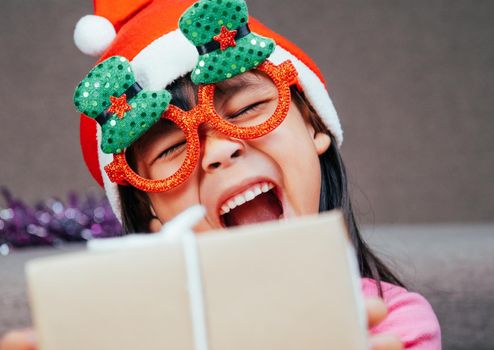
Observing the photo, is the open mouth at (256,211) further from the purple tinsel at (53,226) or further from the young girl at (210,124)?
the purple tinsel at (53,226)

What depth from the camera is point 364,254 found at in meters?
1.12

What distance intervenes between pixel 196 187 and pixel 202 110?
0.36 ft

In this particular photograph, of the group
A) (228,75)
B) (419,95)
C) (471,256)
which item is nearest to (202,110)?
(228,75)

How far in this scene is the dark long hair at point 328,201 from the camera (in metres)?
1.10

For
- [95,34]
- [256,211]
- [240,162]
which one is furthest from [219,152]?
[95,34]

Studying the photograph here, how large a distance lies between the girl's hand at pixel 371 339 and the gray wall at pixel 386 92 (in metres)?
2.05

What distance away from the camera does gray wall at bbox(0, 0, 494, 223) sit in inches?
106

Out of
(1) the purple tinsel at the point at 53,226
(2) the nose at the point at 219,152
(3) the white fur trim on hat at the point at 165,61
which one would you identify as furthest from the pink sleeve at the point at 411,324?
(1) the purple tinsel at the point at 53,226

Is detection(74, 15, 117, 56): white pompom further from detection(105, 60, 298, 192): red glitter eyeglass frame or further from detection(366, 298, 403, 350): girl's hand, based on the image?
detection(366, 298, 403, 350): girl's hand

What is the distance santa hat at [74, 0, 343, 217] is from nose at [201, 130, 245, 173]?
0.36ft

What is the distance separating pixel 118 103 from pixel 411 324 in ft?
1.57

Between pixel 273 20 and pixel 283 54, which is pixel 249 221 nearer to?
pixel 283 54

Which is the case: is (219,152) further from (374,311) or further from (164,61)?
(374,311)

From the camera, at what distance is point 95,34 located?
1142mm
